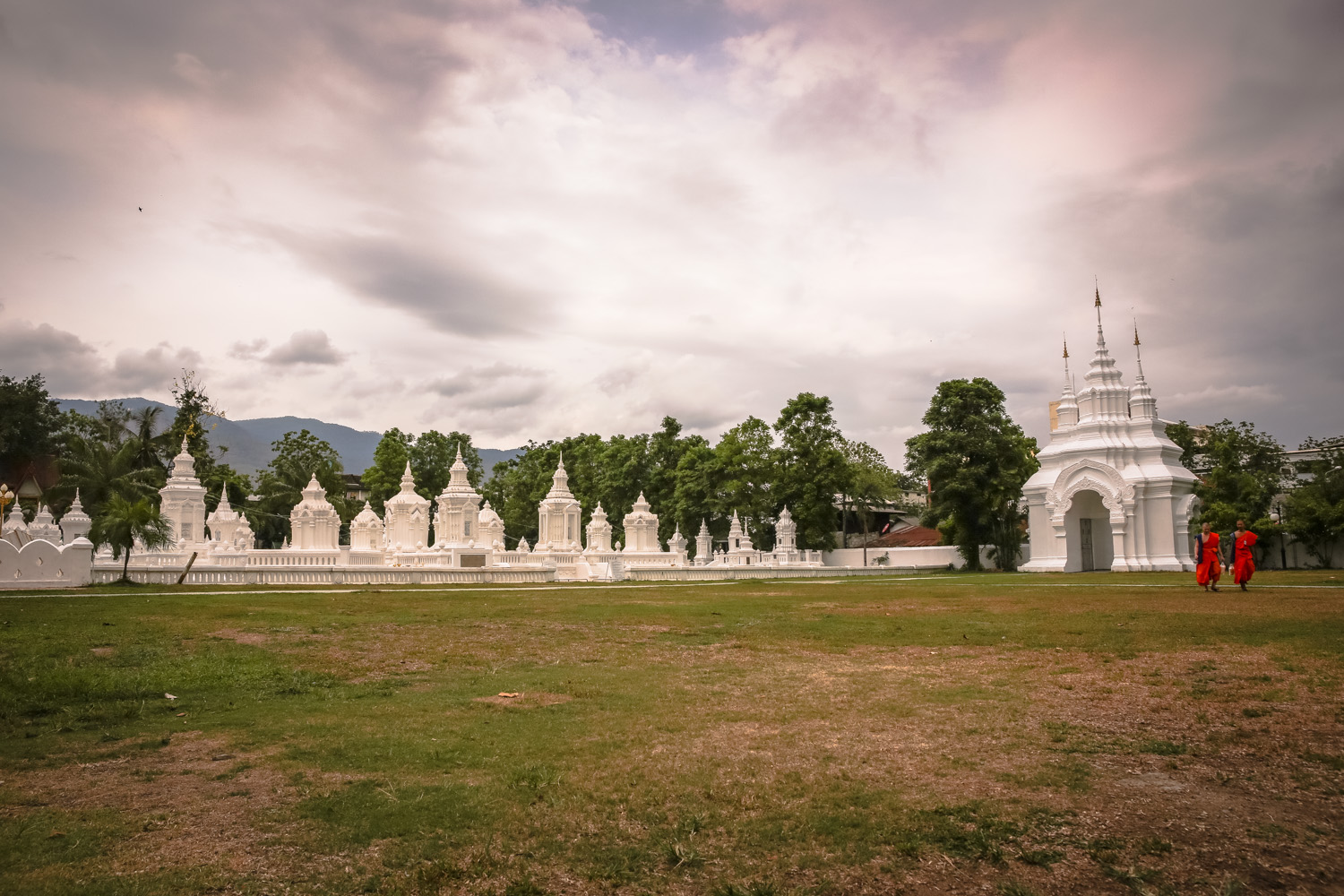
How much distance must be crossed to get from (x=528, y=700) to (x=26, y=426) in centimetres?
6383

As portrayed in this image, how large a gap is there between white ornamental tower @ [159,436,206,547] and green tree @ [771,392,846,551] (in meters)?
29.6

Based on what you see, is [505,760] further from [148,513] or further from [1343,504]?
[1343,504]

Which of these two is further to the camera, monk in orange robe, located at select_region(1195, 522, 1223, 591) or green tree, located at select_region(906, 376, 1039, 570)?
green tree, located at select_region(906, 376, 1039, 570)

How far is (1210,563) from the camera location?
72.3ft

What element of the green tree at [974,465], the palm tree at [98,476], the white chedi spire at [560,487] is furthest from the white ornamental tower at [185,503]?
the green tree at [974,465]

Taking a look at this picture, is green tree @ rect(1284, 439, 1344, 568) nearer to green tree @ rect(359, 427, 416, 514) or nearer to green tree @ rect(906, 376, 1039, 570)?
green tree @ rect(906, 376, 1039, 570)

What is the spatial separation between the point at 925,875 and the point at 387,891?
2673 mm

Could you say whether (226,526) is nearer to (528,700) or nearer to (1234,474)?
(528,700)

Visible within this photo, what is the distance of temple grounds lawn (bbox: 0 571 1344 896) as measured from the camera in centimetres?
464

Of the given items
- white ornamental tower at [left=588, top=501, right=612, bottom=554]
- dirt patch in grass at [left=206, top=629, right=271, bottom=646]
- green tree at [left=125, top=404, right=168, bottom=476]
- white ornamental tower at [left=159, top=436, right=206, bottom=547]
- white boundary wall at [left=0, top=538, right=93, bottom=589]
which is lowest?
dirt patch in grass at [left=206, top=629, right=271, bottom=646]

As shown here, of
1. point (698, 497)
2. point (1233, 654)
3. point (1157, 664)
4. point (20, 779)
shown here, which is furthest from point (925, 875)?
point (698, 497)

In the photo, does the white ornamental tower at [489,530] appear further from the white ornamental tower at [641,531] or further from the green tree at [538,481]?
the green tree at [538,481]

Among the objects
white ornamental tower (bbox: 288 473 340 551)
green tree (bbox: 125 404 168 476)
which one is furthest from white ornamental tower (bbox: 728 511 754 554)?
green tree (bbox: 125 404 168 476)

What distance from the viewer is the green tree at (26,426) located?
187ft
